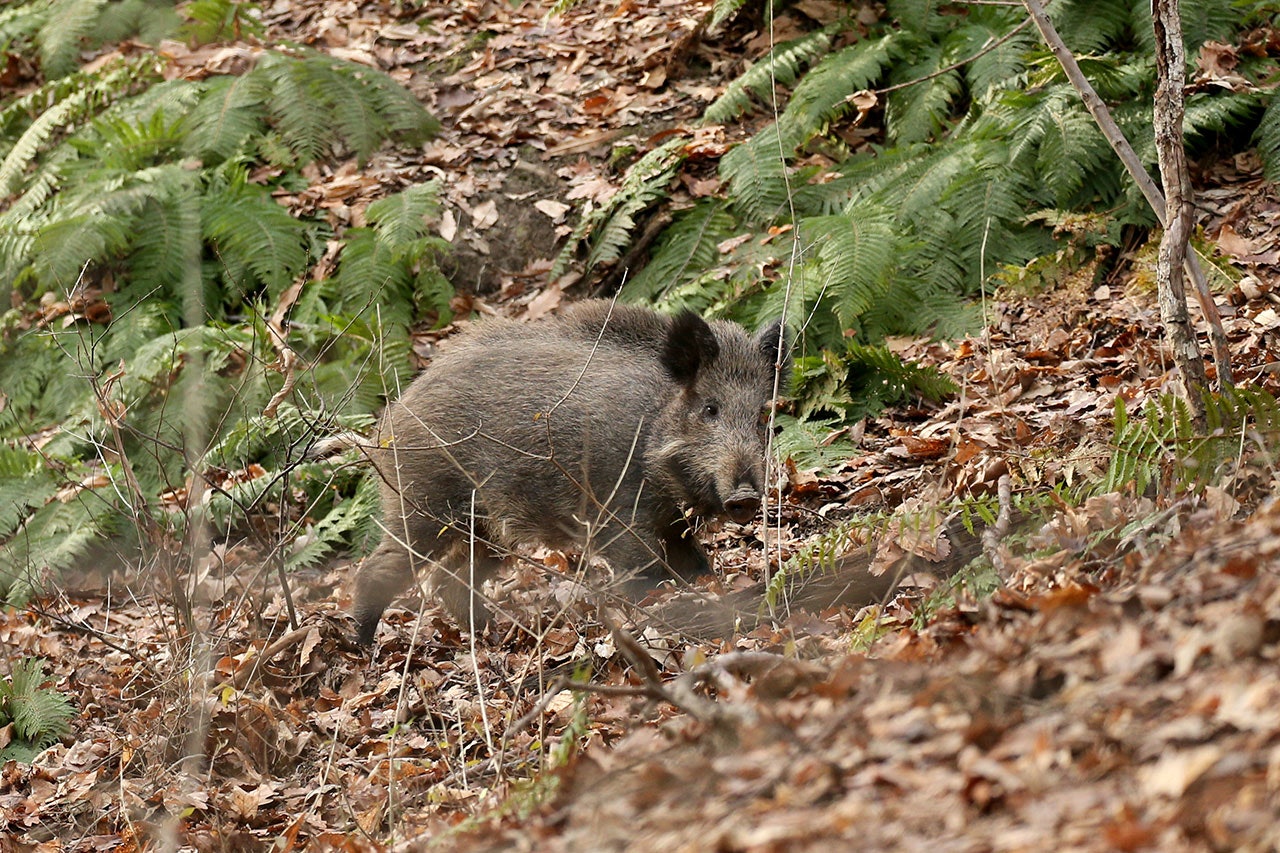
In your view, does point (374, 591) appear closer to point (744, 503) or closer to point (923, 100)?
point (744, 503)

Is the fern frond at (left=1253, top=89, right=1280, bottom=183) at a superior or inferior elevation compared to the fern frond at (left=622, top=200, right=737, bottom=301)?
superior

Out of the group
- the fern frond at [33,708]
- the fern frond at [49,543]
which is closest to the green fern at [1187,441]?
the fern frond at [33,708]

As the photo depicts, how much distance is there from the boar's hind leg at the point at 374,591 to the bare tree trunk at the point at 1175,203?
4320mm

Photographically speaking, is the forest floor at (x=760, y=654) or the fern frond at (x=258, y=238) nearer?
the forest floor at (x=760, y=654)

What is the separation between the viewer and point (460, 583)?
711cm

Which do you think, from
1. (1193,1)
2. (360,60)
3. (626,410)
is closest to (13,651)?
(626,410)

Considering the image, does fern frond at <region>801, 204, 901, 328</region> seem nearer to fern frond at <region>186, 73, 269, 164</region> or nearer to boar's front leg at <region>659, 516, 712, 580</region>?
boar's front leg at <region>659, 516, 712, 580</region>

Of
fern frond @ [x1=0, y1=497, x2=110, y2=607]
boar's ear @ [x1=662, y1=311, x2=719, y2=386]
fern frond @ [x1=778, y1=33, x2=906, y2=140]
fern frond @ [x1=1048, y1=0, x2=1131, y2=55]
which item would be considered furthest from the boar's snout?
fern frond @ [x1=1048, y1=0, x2=1131, y2=55]

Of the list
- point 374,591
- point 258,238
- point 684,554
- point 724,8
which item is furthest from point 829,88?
point 374,591

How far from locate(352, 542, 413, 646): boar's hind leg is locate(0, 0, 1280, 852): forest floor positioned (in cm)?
17

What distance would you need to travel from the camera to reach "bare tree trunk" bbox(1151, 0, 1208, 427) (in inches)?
191

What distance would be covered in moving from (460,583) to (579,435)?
43.0 inches

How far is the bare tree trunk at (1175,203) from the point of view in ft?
15.9

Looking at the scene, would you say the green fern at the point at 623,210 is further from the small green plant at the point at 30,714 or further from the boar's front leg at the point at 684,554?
the small green plant at the point at 30,714
